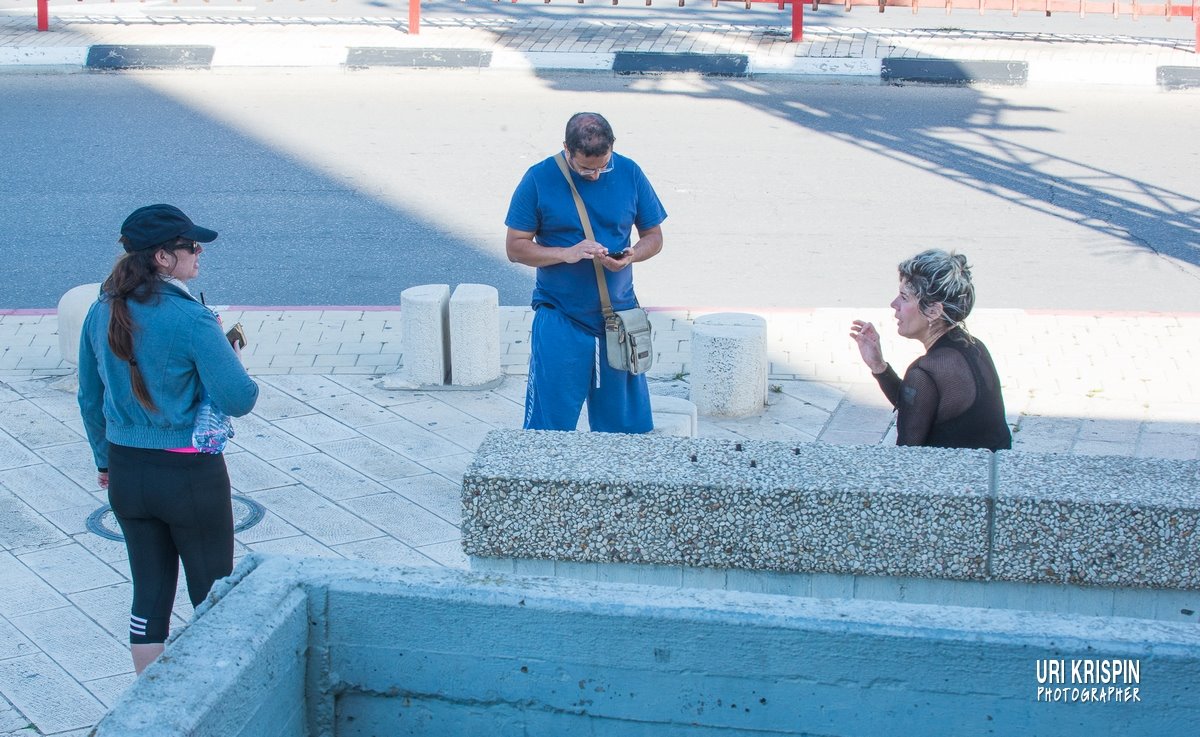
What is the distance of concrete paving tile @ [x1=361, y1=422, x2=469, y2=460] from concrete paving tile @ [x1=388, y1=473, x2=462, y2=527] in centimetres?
30

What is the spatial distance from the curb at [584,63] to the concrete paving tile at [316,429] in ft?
30.8

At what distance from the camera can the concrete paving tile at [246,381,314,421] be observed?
7539 mm

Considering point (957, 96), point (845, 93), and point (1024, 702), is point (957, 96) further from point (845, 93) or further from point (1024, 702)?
point (1024, 702)

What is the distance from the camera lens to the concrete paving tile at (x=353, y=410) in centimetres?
748

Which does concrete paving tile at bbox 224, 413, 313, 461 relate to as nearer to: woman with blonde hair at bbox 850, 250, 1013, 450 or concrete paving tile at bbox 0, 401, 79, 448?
concrete paving tile at bbox 0, 401, 79, 448

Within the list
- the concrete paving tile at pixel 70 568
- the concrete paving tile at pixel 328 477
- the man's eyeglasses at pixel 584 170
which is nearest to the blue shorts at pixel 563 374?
the man's eyeglasses at pixel 584 170

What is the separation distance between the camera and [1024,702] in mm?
2953

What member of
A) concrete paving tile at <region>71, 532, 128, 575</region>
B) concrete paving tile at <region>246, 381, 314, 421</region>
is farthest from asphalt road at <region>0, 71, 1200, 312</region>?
concrete paving tile at <region>71, 532, 128, 575</region>

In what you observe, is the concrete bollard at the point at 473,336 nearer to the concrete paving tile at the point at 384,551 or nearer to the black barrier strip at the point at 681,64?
the concrete paving tile at the point at 384,551

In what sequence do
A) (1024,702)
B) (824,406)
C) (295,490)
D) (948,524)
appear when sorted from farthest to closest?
(824,406) → (295,490) → (948,524) → (1024,702)

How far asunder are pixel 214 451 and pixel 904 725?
234cm

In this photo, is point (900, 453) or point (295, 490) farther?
point (295, 490)

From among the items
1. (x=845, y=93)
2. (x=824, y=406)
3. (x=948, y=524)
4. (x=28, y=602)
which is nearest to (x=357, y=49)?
(x=845, y=93)

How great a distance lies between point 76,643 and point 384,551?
1.32m
